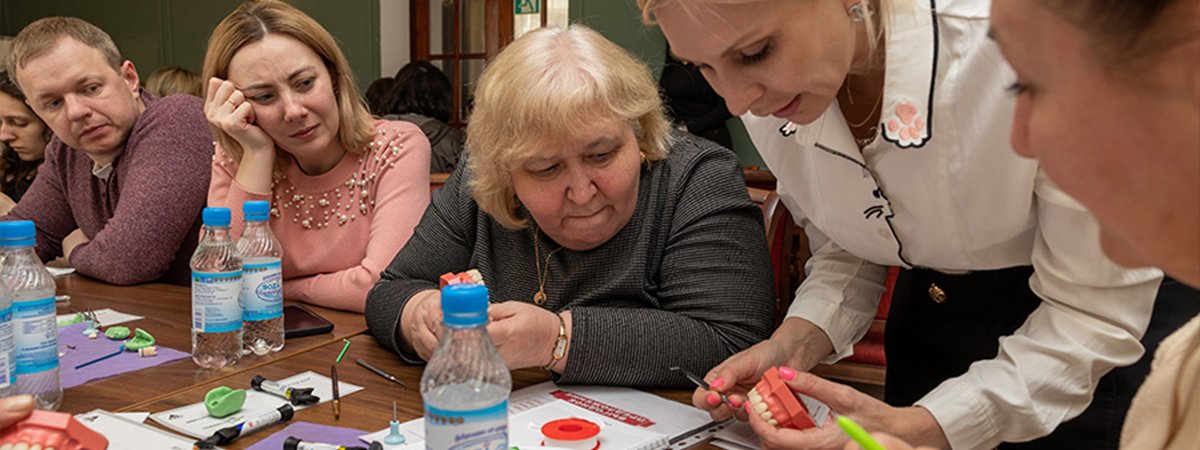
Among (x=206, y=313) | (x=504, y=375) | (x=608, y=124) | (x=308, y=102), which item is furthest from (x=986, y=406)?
(x=308, y=102)

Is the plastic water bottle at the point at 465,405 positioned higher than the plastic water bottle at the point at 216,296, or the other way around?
the plastic water bottle at the point at 465,405

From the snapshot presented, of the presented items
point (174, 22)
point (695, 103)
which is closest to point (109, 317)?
point (695, 103)

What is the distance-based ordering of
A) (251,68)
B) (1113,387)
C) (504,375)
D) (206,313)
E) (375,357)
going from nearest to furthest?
(504,375) < (1113,387) < (206,313) < (375,357) < (251,68)

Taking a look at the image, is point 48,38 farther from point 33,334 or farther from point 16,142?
point 33,334

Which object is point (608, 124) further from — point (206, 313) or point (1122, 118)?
point (1122, 118)

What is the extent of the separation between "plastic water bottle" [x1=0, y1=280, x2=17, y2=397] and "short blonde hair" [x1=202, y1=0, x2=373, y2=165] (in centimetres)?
107

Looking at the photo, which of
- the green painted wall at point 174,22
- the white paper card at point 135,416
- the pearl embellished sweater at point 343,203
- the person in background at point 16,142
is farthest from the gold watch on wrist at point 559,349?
the green painted wall at point 174,22

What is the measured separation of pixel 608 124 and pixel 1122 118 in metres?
0.92

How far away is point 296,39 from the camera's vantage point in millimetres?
2127

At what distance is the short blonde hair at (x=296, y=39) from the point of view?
6.87 feet

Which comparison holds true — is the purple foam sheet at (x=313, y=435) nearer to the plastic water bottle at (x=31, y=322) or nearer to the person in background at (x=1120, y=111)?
the plastic water bottle at (x=31, y=322)

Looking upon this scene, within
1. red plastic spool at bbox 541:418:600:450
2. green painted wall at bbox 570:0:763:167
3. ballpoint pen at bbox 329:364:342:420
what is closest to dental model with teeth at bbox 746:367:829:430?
red plastic spool at bbox 541:418:600:450

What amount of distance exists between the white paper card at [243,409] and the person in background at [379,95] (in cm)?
396

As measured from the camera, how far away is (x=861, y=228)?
1259mm
